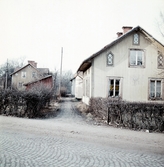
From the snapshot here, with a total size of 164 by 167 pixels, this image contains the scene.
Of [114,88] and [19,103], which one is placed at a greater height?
[114,88]

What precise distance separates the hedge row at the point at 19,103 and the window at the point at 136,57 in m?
9.71

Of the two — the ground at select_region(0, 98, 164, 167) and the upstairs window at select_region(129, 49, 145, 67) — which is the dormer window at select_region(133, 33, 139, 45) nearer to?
the upstairs window at select_region(129, 49, 145, 67)

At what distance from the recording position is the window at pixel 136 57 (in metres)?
17.3

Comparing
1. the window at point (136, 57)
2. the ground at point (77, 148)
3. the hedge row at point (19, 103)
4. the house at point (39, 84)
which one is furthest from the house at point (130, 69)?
the ground at point (77, 148)

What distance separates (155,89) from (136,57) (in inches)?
141

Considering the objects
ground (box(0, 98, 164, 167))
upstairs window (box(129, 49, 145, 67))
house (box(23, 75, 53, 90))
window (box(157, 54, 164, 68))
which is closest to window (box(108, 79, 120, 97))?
upstairs window (box(129, 49, 145, 67))

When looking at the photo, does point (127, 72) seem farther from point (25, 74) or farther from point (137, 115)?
point (25, 74)

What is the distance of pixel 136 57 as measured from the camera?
684 inches

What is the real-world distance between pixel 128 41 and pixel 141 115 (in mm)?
9574

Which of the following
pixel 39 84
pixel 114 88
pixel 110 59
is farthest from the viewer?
pixel 39 84

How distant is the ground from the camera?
496cm

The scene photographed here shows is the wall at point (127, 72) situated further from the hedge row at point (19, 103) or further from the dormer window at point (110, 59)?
the hedge row at point (19, 103)

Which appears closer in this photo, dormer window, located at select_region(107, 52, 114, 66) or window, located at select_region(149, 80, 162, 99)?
dormer window, located at select_region(107, 52, 114, 66)

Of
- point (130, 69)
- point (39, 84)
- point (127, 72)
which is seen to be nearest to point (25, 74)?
point (39, 84)
